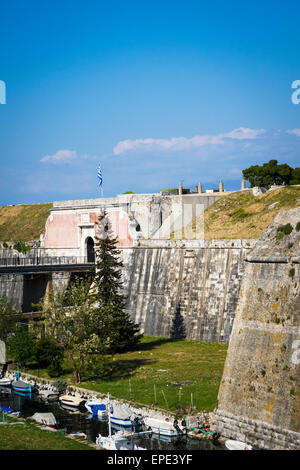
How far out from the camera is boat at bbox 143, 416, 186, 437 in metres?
20.7

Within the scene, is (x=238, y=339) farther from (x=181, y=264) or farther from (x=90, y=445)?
(x=181, y=264)

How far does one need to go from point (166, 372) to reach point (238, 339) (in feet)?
29.3

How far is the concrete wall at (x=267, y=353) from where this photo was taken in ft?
58.2

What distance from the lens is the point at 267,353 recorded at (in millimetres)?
18844

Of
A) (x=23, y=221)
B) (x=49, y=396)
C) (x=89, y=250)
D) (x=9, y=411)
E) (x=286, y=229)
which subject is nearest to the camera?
(x=286, y=229)

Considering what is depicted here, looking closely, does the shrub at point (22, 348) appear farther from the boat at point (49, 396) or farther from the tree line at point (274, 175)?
the tree line at point (274, 175)

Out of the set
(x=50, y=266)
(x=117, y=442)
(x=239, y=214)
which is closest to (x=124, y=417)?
(x=117, y=442)

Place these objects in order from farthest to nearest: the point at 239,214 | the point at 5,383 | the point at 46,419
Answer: the point at 239,214 < the point at 5,383 < the point at 46,419

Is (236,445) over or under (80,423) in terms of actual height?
over

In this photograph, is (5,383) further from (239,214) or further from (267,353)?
(239,214)

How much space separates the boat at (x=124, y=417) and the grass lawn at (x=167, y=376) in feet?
3.72

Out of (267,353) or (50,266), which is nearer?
(267,353)

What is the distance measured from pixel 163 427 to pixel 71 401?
5958mm
